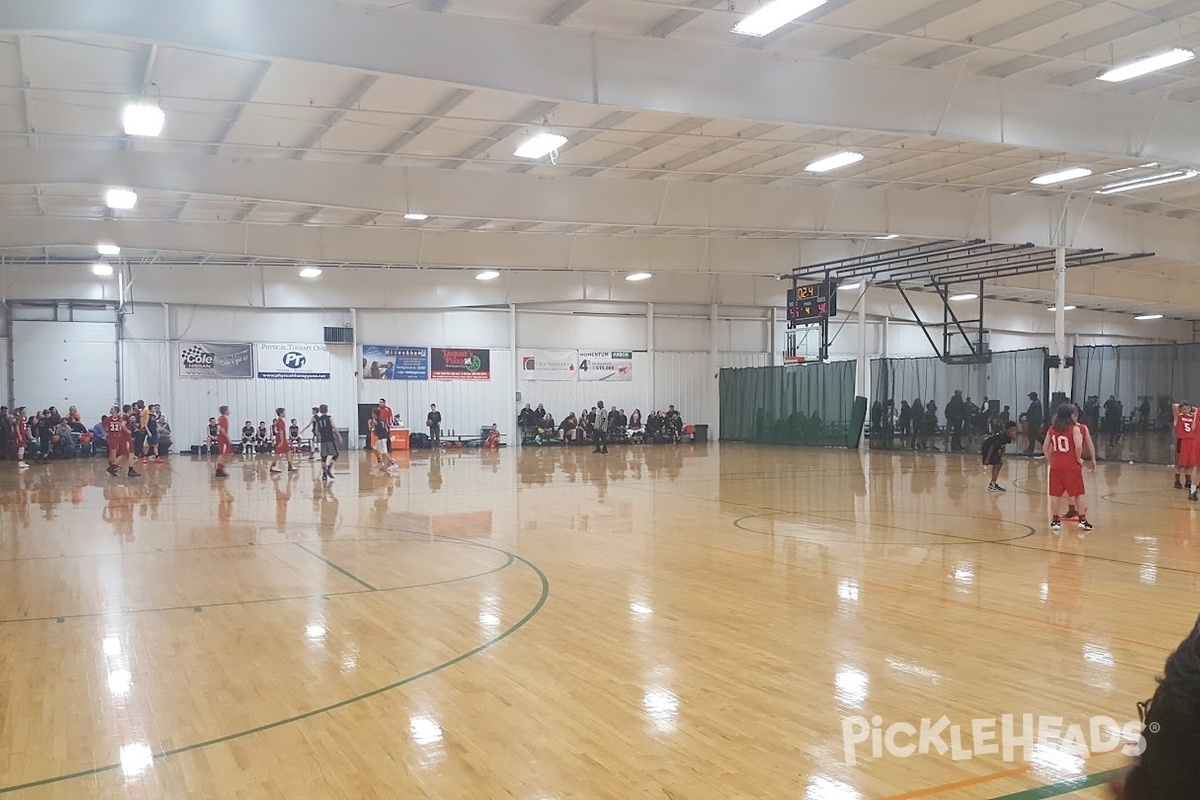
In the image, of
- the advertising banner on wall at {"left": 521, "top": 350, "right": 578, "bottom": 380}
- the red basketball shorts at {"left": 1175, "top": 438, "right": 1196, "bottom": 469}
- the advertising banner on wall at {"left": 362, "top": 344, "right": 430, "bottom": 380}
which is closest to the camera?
the red basketball shorts at {"left": 1175, "top": 438, "right": 1196, "bottom": 469}

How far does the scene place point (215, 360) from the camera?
91.9 feet

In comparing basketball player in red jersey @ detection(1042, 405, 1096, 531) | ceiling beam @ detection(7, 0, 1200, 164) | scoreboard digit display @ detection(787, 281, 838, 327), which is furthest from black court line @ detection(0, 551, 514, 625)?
scoreboard digit display @ detection(787, 281, 838, 327)

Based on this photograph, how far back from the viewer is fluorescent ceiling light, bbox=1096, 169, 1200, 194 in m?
17.7

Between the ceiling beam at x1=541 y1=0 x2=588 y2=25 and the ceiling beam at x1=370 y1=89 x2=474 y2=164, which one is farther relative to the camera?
the ceiling beam at x1=370 y1=89 x2=474 y2=164

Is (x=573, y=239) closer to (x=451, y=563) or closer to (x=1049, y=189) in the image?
(x=1049, y=189)

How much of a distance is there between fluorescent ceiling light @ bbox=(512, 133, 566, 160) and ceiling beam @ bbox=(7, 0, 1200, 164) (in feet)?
8.33

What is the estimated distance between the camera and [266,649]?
6043mm

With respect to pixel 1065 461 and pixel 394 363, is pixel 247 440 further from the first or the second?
pixel 1065 461

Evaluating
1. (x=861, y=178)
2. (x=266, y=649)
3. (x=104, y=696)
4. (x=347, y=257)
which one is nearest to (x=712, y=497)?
(x=861, y=178)

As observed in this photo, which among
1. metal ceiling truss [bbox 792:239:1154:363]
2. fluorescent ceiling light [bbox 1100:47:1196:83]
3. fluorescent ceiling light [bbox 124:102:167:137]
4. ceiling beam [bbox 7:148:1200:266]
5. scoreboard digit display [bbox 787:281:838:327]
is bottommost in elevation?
scoreboard digit display [bbox 787:281:838:327]

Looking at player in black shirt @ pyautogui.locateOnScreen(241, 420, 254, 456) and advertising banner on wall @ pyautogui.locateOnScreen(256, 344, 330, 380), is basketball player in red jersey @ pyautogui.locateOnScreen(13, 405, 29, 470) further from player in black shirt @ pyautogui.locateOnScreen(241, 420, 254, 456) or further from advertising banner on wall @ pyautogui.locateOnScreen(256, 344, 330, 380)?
advertising banner on wall @ pyautogui.locateOnScreen(256, 344, 330, 380)

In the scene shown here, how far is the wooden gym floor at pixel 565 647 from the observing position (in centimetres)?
407

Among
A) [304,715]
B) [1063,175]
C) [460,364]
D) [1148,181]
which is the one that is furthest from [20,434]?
[1148,181]

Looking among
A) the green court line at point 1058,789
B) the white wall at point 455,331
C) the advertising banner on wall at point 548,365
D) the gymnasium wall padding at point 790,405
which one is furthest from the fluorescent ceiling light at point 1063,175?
the advertising banner on wall at point 548,365
